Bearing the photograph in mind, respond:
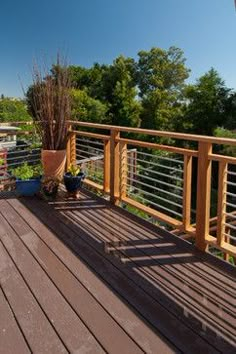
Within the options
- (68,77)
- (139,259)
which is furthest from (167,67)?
(139,259)

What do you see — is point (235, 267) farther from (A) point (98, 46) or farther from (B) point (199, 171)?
(A) point (98, 46)

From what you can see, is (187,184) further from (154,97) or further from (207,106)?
(154,97)

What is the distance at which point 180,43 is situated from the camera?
33.3 meters

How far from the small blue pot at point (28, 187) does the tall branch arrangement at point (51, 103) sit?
480 mm

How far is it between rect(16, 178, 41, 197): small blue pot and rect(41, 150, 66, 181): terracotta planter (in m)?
0.16

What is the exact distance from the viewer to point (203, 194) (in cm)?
301

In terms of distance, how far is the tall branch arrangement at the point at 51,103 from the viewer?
459 cm

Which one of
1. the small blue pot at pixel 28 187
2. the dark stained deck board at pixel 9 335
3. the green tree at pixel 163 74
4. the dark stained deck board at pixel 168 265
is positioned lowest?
the dark stained deck board at pixel 9 335

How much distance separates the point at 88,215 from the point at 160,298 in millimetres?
1738

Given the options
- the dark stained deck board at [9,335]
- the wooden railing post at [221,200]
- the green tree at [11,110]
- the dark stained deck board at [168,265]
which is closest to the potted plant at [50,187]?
the dark stained deck board at [168,265]

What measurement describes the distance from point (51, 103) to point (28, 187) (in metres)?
1.07

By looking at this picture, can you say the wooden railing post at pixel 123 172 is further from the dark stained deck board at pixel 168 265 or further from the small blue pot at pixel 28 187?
the small blue pot at pixel 28 187

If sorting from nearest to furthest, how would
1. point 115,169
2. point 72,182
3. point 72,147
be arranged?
1. point 115,169
2. point 72,182
3. point 72,147

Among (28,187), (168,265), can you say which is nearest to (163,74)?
Result: (28,187)
